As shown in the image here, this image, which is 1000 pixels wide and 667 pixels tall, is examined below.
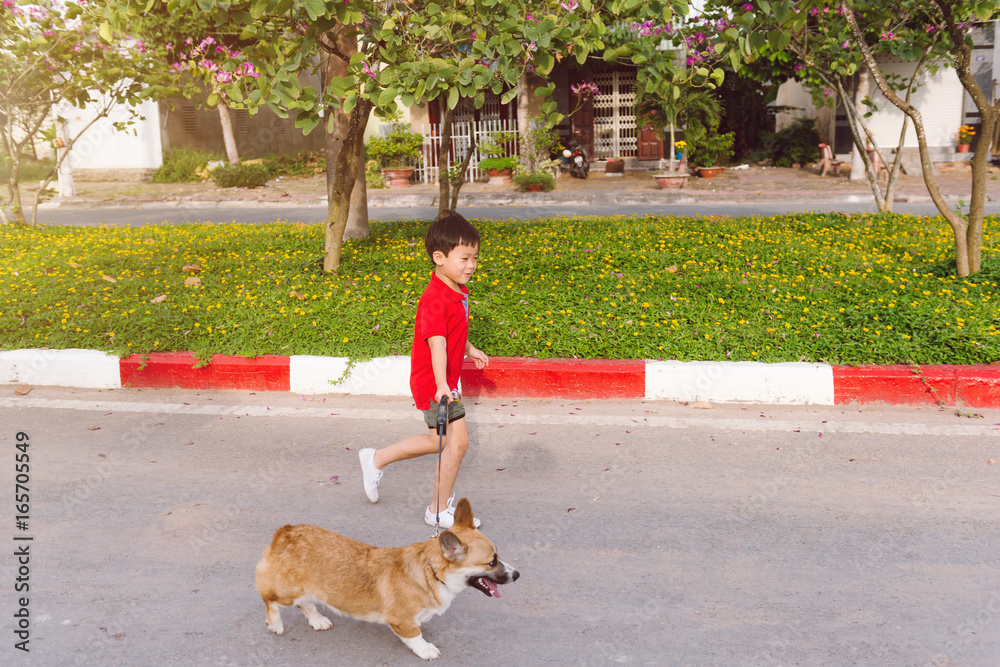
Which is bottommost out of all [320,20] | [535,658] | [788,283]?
[535,658]

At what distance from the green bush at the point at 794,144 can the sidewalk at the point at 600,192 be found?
0.78m

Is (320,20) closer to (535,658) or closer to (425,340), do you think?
(425,340)

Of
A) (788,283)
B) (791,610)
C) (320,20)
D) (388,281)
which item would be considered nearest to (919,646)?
(791,610)

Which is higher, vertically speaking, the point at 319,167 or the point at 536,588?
the point at 319,167

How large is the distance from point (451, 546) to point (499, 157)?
61.7 feet

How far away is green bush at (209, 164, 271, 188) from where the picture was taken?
829 inches

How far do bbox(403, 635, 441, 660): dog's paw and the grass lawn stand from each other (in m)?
2.98

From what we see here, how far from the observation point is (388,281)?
7.23 metres

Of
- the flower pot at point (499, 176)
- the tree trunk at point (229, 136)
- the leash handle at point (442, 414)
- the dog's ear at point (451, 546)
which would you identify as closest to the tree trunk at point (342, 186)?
the leash handle at point (442, 414)

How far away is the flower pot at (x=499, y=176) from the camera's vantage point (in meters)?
20.4

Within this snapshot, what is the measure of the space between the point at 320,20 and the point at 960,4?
188 inches

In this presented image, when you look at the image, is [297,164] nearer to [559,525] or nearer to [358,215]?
[358,215]

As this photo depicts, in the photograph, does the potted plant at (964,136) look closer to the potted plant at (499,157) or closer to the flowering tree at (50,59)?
the potted plant at (499,157)

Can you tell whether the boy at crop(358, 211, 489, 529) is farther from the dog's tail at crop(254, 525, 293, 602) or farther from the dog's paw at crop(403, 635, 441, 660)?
the dog's tail at crop(254, 525, 293, 602)
